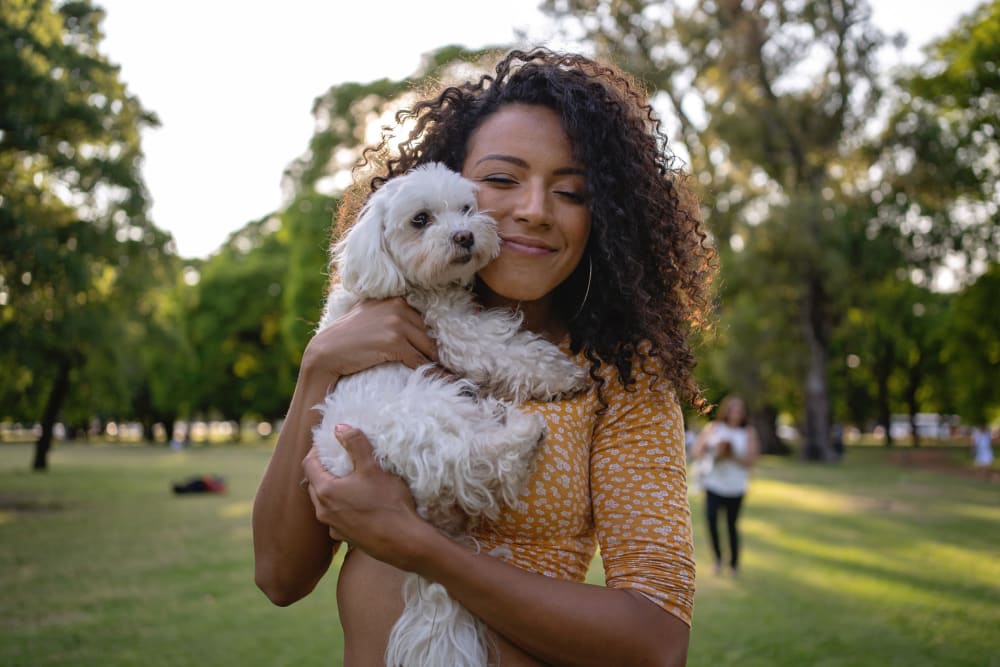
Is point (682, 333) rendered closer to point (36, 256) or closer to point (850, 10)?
point (36, 256)

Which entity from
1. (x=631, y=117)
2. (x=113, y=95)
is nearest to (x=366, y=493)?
(x=631, y=117)

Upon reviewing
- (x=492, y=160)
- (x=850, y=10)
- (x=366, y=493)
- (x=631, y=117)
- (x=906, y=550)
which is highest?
(x=850, y=10)

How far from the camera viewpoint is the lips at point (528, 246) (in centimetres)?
220

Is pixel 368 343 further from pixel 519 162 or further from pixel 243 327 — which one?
pixel 243 327

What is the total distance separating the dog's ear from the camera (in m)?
2.63

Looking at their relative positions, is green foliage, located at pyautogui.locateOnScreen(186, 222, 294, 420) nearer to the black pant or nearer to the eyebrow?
the black pant

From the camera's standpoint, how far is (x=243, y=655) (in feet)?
24.2

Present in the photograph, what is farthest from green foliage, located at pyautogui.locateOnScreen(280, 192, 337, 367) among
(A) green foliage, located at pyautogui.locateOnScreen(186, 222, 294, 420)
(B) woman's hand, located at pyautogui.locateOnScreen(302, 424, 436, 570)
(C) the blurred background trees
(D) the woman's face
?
(B) woman's hand, located at pyautogui.locateOnScreen(302, 424, 436, 570)

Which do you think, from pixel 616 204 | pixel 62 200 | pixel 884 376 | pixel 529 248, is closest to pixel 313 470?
pixel 529 248

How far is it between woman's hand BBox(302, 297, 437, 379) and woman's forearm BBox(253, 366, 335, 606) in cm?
23

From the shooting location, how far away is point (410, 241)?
2.66 m

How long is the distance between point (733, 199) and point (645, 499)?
99.8 ft

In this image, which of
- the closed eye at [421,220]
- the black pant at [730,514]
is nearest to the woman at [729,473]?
the black pant at [730,514]

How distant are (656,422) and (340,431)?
775mm
